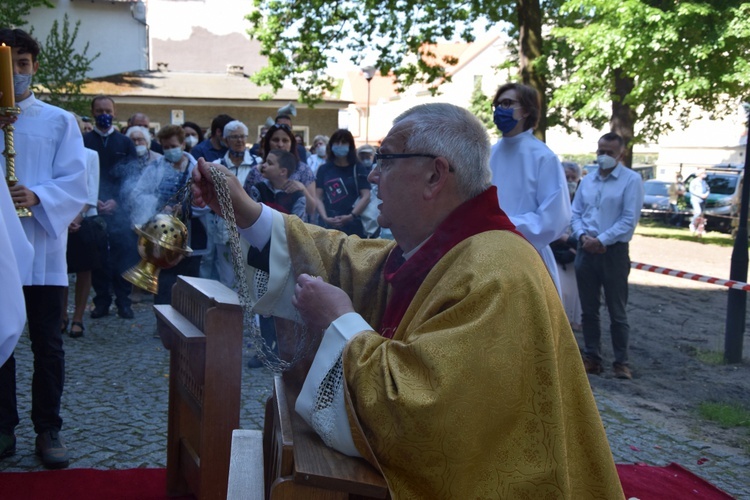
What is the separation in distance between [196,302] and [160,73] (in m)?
29.5

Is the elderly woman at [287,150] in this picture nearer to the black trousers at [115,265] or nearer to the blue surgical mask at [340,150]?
the blue surgical mask at [340,150]

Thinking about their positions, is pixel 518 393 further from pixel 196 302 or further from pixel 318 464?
pixel 196 302

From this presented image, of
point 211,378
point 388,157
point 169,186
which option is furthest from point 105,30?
point 388,157

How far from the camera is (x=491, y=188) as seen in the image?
96.9 inches

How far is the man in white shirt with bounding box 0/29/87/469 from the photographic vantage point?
13.3 feet

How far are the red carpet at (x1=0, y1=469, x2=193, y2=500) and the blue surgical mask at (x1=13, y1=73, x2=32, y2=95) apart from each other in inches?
76.0

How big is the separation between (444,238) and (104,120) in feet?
21.2

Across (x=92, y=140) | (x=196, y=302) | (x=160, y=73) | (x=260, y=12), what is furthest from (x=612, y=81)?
(x=160, y=73)

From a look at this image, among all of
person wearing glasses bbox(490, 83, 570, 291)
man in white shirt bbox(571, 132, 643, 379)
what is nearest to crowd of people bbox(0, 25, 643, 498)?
person wearing glasses bbox(490, 83, 570, 291)

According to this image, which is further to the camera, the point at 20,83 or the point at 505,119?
the point at 505,119

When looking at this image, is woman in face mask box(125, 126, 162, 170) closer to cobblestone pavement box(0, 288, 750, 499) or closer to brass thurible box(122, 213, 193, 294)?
cobblestone pavement box(0, 288, 750, 499)

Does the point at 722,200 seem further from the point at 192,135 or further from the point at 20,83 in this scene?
the point at 20,83

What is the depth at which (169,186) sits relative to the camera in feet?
Result: 20.3

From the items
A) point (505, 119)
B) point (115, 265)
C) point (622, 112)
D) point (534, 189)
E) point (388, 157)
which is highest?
point (622, 112)
